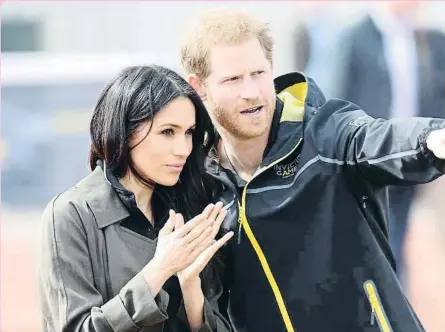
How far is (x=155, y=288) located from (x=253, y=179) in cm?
52

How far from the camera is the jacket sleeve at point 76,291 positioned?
2.11 m

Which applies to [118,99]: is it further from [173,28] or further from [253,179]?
[173,28]

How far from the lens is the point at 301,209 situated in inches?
97.0

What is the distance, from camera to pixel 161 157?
7.54 feet

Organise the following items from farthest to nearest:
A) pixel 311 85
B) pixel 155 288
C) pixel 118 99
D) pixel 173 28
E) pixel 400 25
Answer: pixel 173 28
pixel 400 25
pixel 311 85
pixel 118 99
pixel 155 288

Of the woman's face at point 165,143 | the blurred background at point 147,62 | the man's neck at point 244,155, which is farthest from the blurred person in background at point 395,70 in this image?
the woman's face at point 165,143

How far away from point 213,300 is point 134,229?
32cm

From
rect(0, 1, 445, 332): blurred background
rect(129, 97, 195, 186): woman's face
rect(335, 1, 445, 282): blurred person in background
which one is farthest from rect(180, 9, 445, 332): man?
rect(335, 1, 445, 282): blurred person in background

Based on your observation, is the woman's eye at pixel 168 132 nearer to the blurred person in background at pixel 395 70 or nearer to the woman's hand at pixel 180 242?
the woman's hand at pixel 180 242

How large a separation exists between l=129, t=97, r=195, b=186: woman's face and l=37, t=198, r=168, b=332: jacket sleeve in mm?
220

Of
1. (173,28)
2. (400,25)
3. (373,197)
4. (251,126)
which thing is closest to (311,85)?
(251,126)

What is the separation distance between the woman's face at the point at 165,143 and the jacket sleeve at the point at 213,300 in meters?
0.28

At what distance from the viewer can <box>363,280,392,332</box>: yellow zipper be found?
240cm

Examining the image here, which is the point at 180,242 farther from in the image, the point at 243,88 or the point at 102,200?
the point at 243,88
